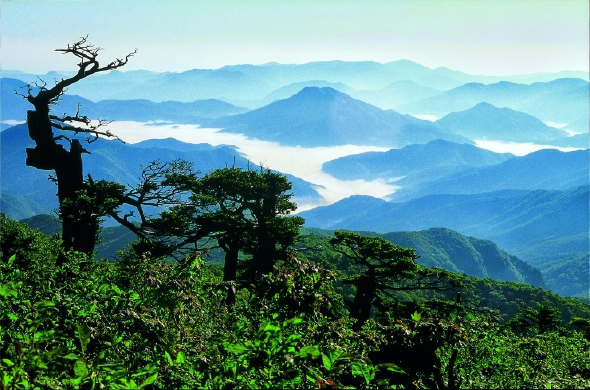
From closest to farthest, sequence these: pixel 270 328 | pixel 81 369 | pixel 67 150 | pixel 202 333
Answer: pixel 81 369 → pixel 270 328 → pixel 202 333 → pixel 67 150

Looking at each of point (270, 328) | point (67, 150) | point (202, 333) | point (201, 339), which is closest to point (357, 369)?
point (270, 328)

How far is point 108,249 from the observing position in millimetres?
194000

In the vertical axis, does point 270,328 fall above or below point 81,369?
above

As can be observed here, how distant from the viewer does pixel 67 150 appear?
20266 mm

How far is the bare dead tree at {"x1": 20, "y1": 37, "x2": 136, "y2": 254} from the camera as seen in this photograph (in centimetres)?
2034

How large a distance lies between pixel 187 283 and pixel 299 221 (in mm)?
24046

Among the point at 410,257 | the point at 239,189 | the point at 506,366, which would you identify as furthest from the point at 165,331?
the point at 410,257

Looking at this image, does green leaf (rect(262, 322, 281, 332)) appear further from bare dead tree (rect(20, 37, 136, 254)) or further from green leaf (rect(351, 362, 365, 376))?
bare dead tree (rect(20, 37, 136, 254))

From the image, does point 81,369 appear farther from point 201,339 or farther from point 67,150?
point 67,150

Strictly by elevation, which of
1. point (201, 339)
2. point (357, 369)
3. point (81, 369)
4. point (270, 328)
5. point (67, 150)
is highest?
point (67, 150)

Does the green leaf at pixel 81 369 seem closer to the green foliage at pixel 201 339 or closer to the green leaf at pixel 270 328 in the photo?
the green foliage at pixel 201 339

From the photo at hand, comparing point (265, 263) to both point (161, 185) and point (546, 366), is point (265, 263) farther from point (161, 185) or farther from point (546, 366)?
point (546, 366)

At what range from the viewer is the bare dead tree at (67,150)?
20.3m

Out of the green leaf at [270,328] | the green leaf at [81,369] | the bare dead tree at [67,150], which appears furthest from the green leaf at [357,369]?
the bare dead tree at [67,150]
